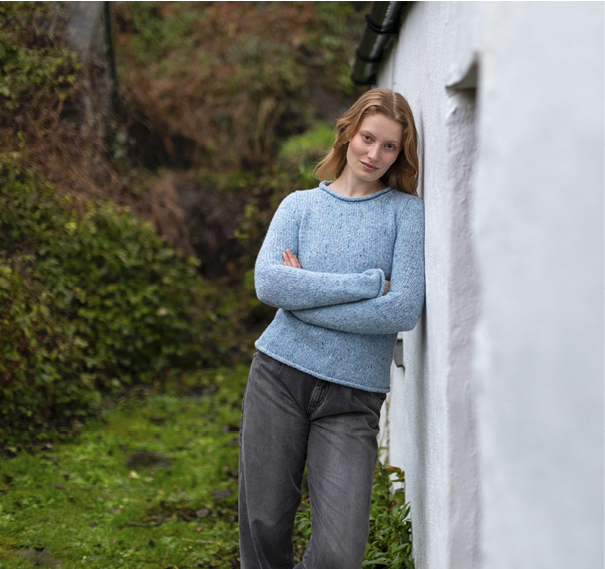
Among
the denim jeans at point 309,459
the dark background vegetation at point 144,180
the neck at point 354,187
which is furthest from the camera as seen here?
the dark background vegetation at point 144,180

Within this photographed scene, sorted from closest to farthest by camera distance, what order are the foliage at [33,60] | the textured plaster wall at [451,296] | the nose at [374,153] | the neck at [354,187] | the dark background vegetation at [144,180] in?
the textured plaster wall at [451,296] < the nose at [374,153] < the neck at [354,187] < the dark background vegetation at [144,180] < the foliage at [33,60]

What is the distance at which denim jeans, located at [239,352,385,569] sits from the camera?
6.89 ft

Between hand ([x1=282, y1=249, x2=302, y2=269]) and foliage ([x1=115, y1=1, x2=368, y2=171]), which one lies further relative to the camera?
foliage ([x1=115, y1=1, x2=368, y2=171])

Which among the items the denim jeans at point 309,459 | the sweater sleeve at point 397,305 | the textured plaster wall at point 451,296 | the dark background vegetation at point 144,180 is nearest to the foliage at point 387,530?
the denim jeans at point 309,459

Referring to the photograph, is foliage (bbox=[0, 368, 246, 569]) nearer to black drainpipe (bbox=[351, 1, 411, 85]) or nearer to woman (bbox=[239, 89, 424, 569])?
woman (bbox=[239, 89, 424, 569])

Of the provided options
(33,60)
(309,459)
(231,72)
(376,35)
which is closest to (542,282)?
(309,459)

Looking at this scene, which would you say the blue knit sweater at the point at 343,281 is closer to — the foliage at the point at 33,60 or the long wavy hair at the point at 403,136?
the long wavy hair at the point at 403,136

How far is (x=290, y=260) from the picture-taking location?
2287 millimetres

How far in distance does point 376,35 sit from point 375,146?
1.92 metres

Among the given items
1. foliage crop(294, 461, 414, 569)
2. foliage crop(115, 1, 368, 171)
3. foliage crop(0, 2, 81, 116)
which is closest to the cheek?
foliage crop(294, 461, 414, 569)

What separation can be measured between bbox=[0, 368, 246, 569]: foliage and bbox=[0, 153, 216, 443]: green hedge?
0.38 metres

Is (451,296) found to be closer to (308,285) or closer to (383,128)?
(308,285)

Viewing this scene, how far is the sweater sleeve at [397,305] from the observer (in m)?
2.11

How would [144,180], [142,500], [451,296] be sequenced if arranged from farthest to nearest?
[144,180]
[142,500]
[451,296]
